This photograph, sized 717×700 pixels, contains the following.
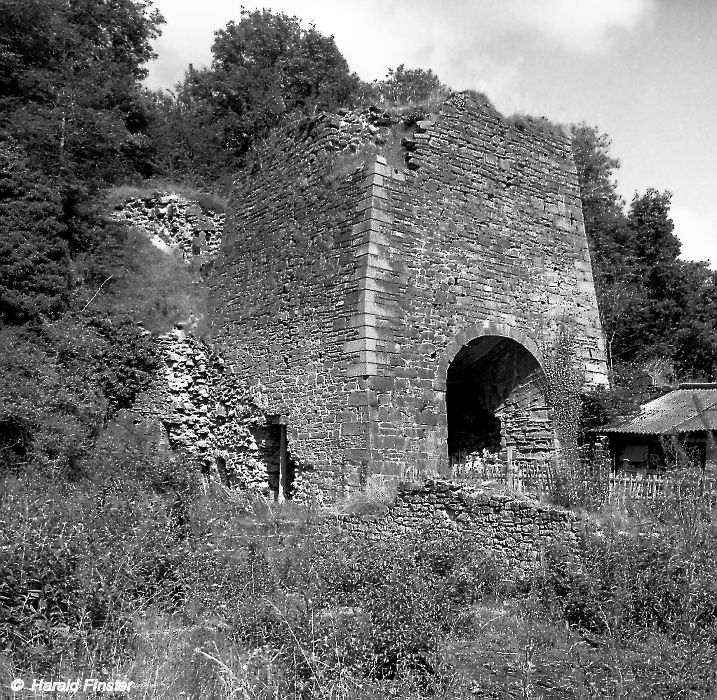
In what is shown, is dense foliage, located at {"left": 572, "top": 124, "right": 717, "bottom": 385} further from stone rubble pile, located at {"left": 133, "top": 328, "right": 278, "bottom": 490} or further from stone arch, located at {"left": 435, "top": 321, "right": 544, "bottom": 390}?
stone rubble pile, located at {"left": 133, "top": 328, "right": 278, "bottom": 490}

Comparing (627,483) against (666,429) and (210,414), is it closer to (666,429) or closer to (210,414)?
(666,429)

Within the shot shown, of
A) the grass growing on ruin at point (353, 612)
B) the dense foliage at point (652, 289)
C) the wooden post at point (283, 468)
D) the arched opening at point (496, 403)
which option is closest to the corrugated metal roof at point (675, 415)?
the arched opening at point (496, 403)

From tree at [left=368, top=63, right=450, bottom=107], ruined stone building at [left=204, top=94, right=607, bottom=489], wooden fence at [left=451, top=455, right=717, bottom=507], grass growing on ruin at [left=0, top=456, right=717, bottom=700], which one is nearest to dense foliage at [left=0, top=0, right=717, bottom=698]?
grass growing on ruin at [left=0, top=456, right=717, bottom=700]

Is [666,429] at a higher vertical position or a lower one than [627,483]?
higher

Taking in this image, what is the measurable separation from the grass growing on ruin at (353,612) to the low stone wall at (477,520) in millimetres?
236

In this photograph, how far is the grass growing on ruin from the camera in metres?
5.20

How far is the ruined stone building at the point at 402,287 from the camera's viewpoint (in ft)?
36.2

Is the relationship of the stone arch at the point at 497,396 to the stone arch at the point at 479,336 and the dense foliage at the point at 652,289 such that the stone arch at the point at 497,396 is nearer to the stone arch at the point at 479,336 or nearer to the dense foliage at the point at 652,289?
the stone arch at the point at 479,336

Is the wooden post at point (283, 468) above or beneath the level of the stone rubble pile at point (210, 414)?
beneath

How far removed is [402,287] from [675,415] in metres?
5.66

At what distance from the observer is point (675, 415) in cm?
1260

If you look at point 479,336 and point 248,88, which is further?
point 248,88

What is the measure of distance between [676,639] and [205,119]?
23763mm

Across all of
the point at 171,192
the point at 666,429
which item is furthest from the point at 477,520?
the point at 171,192
